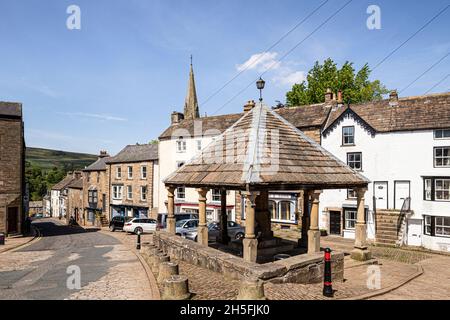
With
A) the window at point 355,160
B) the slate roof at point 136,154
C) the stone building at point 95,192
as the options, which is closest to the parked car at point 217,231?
the window at point 355,160

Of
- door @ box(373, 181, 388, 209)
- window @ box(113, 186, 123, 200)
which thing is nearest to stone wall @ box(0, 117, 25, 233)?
window @ box(113, 186, 123, 200)

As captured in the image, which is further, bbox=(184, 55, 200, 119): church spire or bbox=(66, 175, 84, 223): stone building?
bbox=(184, 55, 200, 119): church spire

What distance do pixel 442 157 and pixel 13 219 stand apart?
3199 cm

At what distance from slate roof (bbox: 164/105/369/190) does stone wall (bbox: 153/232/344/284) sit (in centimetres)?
222

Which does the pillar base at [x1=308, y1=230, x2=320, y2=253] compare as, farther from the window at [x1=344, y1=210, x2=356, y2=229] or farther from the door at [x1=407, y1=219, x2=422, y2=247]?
the window at [x1=344, y1=210, x2=356, y2=229]

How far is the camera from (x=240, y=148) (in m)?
11.8

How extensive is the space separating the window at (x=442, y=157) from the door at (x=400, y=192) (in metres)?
2.39

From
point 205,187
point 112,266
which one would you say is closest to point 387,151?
point 205,187

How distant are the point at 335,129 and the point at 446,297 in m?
19.3

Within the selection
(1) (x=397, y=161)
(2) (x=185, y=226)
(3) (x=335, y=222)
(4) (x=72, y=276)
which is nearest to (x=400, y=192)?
(1) (x=397, y=161)

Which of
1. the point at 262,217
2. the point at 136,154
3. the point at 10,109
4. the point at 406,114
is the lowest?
the point at 262,217

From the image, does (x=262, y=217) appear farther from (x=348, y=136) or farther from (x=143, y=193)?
(x=143, y=193)

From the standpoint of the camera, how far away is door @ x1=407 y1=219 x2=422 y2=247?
78.5ft

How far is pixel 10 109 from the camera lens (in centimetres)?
2670
